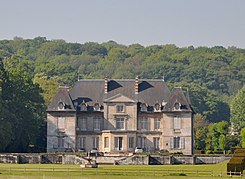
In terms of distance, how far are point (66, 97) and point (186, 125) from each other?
11.1 meters

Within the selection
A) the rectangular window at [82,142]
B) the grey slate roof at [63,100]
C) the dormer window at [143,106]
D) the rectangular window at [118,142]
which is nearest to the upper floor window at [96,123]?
the rectangular window at [82,142]

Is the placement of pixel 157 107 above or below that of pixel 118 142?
above

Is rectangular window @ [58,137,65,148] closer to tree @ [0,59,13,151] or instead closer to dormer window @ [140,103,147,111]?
tree @ [0,59,13,151]

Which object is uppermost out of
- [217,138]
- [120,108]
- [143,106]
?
[143,106]

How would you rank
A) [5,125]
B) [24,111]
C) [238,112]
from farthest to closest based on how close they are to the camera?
1. [238,112]
2. [24,111]
3. [5,125]

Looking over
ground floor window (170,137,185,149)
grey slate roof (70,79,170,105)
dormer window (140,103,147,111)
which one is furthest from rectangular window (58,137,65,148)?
ground floor window (170,137,185,149)

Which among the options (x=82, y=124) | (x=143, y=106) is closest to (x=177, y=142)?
(x=143, y=106)

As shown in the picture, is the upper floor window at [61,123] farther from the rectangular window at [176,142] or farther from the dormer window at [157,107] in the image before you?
the rectangular window at [176,142]

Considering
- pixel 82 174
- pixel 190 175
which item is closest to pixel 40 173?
pixel 82 174

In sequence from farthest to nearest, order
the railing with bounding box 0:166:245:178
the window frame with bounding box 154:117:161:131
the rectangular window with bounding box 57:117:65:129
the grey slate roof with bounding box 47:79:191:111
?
the window frame with bounding box 154:117:161:131
the grey slate roof with bounding box 47:79:191:111
the rectangular window with bounding box 57:117:65:129
the railing with bounding box 0:166:245:178

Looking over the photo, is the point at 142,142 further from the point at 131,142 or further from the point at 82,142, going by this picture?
the point at 82,142

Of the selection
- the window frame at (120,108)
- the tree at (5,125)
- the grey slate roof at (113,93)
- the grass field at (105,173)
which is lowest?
the grass field at (105,173)

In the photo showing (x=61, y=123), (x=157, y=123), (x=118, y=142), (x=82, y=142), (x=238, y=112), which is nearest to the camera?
(x=61, y=123)

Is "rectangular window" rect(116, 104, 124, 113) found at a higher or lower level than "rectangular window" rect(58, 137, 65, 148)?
higher
